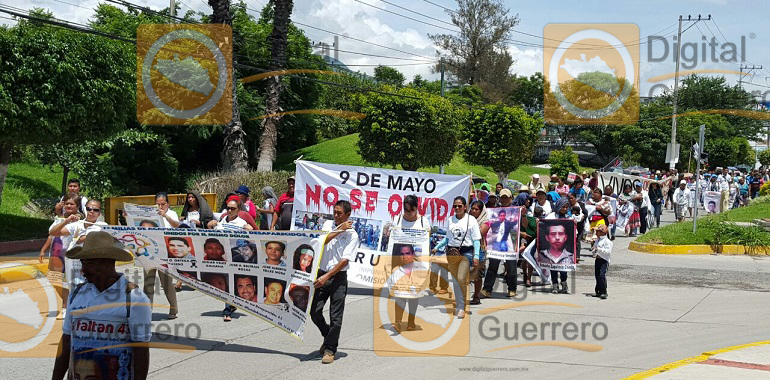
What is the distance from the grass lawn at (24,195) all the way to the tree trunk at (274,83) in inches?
302

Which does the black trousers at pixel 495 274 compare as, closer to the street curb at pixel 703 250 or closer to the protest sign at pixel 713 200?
the street curb at pixel 703 250

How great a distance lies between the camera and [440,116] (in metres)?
38.9

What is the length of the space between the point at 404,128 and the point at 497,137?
670 centimetres

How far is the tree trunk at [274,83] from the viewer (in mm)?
28188

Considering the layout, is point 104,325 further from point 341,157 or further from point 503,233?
point 341,157

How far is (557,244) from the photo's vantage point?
41.8 ft

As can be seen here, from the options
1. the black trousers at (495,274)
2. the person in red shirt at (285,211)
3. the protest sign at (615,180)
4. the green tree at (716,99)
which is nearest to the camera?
the black trousers at (495,274)

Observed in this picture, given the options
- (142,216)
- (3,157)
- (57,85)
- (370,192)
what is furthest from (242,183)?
(142,216)

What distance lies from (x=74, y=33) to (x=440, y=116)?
76.0ft

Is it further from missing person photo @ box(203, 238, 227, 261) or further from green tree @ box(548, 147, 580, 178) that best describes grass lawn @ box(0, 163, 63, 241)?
green tree @ box(548, 147, 580, 178)

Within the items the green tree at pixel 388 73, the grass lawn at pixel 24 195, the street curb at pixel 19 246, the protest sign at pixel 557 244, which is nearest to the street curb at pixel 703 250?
the protest sign at pixel 557 244

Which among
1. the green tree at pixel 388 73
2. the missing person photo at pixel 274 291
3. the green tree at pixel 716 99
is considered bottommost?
the missing person photo at pixel 274 291

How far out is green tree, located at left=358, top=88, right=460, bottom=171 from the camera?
37625 mm

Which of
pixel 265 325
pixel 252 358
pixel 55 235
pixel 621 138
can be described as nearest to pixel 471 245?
pixel 265 325
